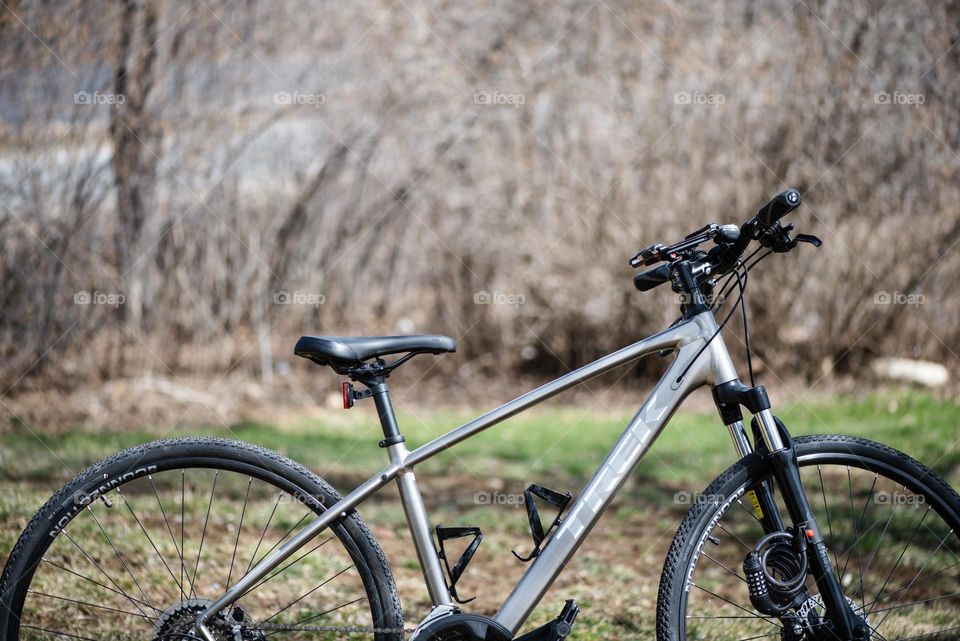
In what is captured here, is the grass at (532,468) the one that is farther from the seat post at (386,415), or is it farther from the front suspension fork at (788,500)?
the seat post at (386,415)

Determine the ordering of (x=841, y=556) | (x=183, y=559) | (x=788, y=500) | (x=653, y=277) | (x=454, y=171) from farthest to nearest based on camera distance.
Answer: (x=454, y=171), (x=841, y=556), (x=183, y=559), (x=653, y=277), (x=788, y=500)

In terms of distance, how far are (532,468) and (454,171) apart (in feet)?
8.15

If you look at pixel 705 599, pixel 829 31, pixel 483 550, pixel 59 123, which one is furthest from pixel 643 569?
pixel 59 123

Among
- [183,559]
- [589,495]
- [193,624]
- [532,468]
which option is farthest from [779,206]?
[532,468]

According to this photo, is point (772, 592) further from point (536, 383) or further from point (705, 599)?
point (536, 383)

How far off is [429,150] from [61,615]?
4.25 m

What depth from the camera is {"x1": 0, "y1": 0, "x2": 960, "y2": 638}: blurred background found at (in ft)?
17.7

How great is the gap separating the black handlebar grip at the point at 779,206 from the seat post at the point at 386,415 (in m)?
0.94

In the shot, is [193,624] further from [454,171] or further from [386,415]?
[454,171]

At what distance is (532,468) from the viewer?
4883 mm

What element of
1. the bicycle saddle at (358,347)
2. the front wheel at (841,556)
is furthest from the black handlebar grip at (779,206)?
the bicycle saddle at (358,347)

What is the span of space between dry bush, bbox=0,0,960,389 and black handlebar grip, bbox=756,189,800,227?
4.31 metres

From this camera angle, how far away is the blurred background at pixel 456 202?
5387 mm

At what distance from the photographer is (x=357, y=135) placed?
20.1ft
